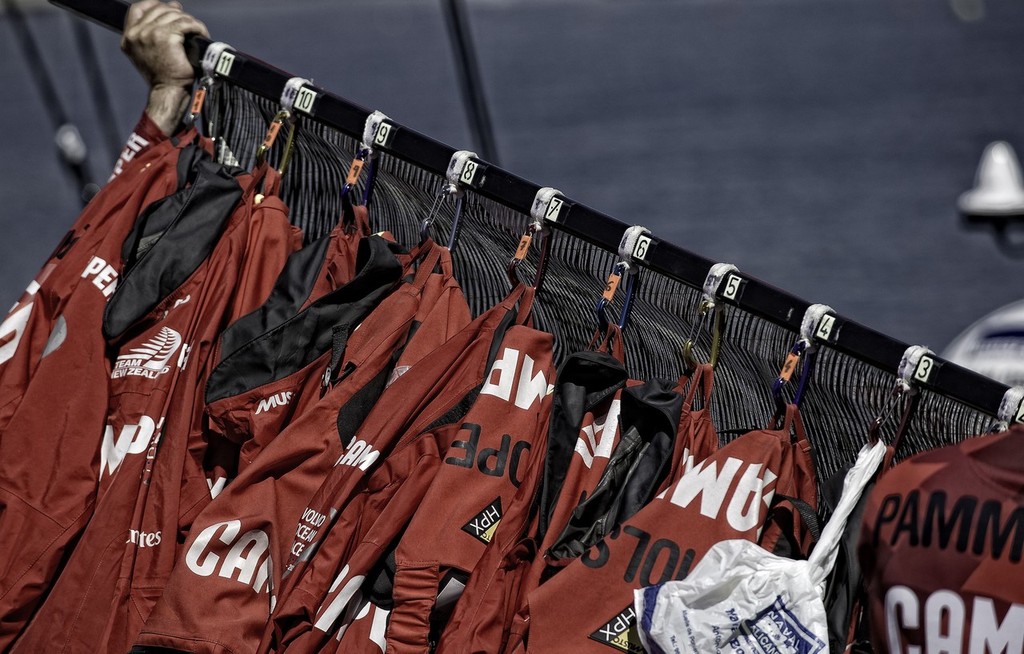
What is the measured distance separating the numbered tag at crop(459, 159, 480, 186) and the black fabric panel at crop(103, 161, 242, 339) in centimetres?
35

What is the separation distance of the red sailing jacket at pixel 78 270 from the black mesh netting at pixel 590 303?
0.62 feet

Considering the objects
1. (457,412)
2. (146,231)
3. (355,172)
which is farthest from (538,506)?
(146,231)

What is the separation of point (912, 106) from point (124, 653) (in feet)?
76.9

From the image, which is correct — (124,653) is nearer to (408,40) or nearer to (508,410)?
(508,410)

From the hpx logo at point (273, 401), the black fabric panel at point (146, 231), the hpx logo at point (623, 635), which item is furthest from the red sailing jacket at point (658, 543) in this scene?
the black fabric panel at point (146, 231)

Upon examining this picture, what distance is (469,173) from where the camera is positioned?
1556 millimetres

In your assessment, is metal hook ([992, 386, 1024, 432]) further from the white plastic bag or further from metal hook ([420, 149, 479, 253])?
metal hook ([420, 149, 479, 253])

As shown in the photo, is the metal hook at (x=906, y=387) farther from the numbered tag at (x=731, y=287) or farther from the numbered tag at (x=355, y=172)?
the numbered tag at (x=355, y=172)

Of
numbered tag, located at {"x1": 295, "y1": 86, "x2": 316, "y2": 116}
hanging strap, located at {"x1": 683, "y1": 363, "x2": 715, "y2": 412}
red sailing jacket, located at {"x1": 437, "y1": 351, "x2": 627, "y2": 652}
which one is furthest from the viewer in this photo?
numbered tag, located at {"x1": 295, "y1": 86, "x2": 316, "y2": 116}

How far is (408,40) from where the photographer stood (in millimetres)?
27672

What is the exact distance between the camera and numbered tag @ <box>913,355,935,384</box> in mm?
1226

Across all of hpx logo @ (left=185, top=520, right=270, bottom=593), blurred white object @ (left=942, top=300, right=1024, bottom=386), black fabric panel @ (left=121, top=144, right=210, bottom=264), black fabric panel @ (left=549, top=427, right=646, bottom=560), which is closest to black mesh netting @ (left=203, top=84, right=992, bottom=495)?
black fabric panel @ (left=549, top=427, right=646, bottom=560)

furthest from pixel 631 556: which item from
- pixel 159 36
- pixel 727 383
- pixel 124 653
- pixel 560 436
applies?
pixel 159 36

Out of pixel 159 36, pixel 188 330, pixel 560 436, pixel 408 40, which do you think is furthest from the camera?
pixel 408 40
